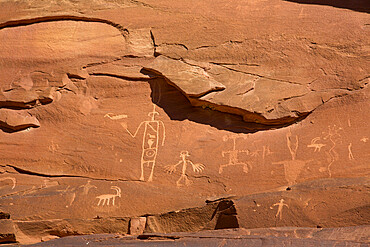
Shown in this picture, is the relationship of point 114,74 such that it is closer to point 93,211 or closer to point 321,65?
point 93,211

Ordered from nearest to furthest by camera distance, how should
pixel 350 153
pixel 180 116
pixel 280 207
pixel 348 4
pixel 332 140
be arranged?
pixel 280 207 < pixel 350 153 < pixel 332 140 < pixel 180 116 < pixel 348 4

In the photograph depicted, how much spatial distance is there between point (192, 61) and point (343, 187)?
2.41 metres

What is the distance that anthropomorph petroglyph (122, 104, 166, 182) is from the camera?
5277 millimetres

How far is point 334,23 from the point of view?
578 centimetres

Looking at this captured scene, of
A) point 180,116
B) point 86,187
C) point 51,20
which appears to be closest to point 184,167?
point 180,116

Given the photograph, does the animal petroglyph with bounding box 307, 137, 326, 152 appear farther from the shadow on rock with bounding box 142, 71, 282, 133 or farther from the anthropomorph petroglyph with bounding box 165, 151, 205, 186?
the anthropomorph petroglyph with bounding box 165, 151, 205, 186

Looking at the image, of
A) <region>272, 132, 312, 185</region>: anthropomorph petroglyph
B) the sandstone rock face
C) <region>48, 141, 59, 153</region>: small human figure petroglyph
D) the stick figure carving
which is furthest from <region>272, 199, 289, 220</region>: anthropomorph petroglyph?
<region>48, 141, 59, 153</region>: small human figure petroglyph

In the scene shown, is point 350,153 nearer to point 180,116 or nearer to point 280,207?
point 280,207

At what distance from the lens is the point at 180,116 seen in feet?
18.2

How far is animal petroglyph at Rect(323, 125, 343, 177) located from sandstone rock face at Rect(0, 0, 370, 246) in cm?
1

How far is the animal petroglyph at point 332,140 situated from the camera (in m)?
4.88

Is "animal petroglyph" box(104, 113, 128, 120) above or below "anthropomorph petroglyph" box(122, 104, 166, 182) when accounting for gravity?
above

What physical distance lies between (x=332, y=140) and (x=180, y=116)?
1.78 metres

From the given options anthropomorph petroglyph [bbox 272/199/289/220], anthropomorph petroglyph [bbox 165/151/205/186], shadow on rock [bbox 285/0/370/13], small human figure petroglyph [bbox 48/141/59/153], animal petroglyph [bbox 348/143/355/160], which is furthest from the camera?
shadow on rock [bbox 285/0/370/13]
